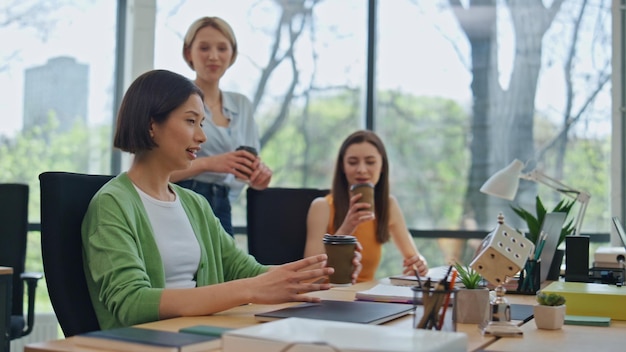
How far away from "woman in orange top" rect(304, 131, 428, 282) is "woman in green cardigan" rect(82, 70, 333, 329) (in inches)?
35.0

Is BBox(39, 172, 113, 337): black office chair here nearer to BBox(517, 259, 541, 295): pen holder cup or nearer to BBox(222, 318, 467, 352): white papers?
BBox(222, 318, 467, 352): white papers

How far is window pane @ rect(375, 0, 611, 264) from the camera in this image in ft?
14.1

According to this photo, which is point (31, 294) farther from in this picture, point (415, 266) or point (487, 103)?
point (487, 103)

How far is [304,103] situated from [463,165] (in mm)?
956

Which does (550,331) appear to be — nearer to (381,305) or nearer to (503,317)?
(503,317)

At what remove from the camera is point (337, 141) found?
180 inches

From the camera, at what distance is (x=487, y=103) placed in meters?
4.42

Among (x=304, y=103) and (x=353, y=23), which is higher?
(x=353, y=23)

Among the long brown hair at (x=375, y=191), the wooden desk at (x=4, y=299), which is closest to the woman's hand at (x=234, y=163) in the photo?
the long brown hair at (x=375, y=191)

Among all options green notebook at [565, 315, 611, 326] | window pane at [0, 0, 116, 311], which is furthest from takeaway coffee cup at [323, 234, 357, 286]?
window pane at [0, 0, 116, 311]

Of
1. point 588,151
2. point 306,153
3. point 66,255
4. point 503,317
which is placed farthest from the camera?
point 306,153

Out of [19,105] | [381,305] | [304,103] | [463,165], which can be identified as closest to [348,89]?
[304,103]

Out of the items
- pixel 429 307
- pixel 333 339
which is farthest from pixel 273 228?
pixel 333 339

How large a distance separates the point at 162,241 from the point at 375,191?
5.10 ft
